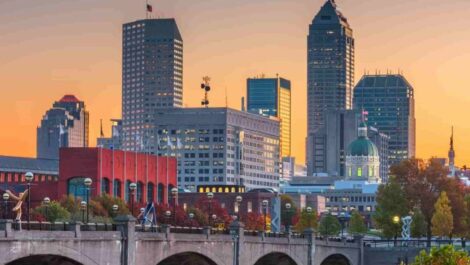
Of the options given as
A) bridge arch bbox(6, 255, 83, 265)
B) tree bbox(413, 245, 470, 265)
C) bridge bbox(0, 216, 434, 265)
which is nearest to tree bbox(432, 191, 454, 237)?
bridge bbox(0, 216, 434, 265)

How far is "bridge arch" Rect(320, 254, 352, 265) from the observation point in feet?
505

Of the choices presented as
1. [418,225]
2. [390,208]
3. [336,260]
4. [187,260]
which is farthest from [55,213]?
[418,225]

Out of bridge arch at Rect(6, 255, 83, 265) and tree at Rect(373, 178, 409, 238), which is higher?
tree at Rect(373, 178, 409, 238)

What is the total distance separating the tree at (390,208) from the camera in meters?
191

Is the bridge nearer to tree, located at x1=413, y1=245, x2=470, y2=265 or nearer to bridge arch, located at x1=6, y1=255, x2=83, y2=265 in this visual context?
bridge arch, located at x1=6, y1=255, x2=83, y2=265

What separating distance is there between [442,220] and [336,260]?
3925 centimetres

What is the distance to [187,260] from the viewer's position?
111500mm

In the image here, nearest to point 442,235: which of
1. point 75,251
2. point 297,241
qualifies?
point 297,241

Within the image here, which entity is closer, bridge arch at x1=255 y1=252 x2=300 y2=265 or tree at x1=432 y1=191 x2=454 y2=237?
bridge arch at x1=255 y1=252 x2=300 y2=265

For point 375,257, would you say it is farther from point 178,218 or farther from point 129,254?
point 129,254

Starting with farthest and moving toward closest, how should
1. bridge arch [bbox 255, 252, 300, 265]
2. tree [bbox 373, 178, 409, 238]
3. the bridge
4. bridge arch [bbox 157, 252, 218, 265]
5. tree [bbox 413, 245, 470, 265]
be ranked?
tree [bbox 373, 178, 409, 238] < bridge arch [bbox 255, 252, 300, 265] < bridge arch [bbox 157, 252, 218, 265] < the bridge < tree [bbox 413, 245, 470, 265]

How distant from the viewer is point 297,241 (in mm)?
135125

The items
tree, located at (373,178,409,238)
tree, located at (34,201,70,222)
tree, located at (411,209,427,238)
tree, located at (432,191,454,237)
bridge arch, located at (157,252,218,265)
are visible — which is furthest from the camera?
tree, located at (411,209,427,238)

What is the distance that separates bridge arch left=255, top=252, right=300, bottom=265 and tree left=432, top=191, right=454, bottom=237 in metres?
58.2
